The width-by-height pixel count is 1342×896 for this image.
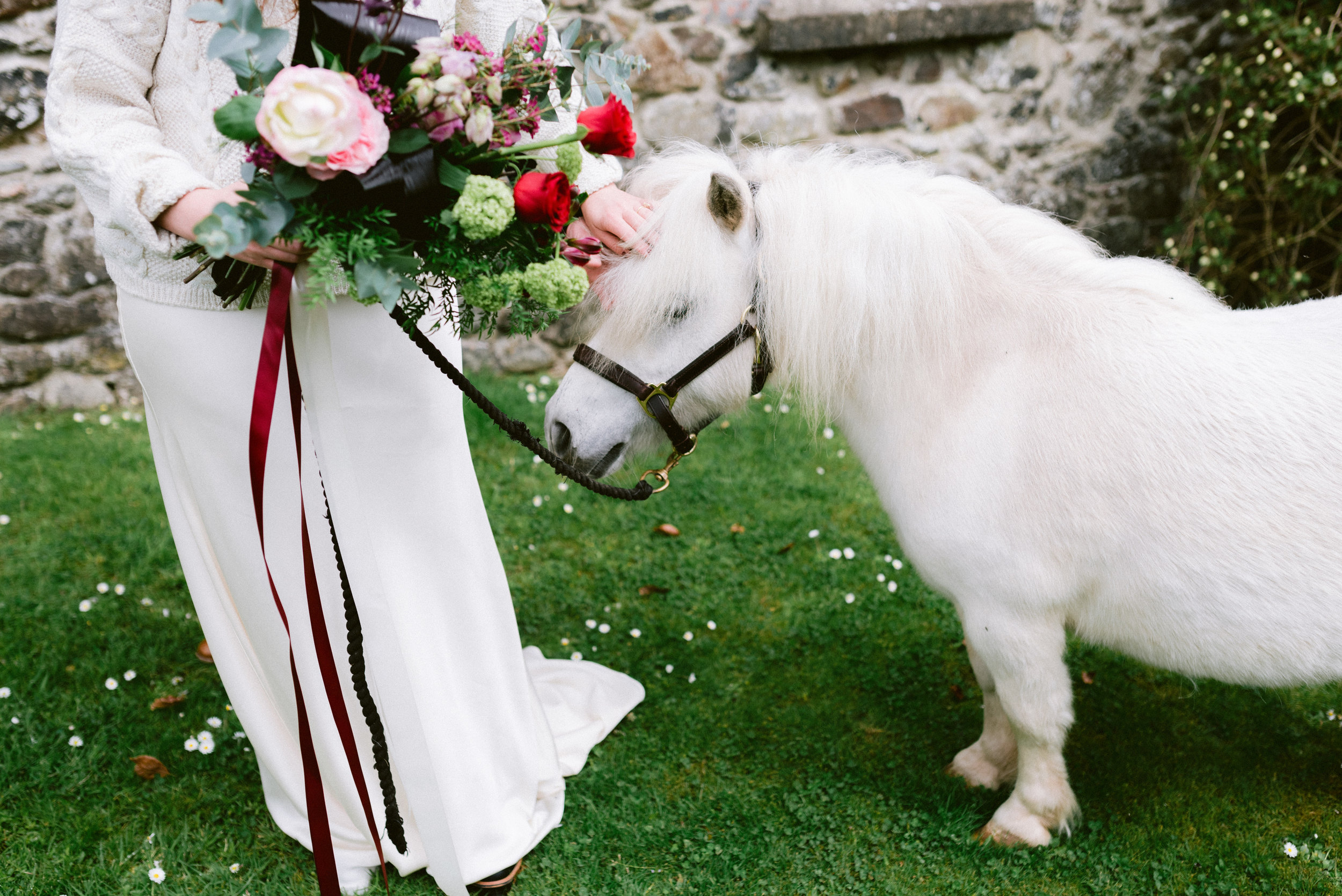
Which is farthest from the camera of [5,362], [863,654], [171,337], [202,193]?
[5,362]

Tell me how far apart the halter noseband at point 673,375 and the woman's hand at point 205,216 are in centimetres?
67

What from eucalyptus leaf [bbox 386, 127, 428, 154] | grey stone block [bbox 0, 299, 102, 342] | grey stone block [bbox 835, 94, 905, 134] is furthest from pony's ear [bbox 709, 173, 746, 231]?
grey stone block [bbox 0, 299, 102, 342]

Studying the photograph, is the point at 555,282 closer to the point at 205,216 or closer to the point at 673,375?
the point at 673,375

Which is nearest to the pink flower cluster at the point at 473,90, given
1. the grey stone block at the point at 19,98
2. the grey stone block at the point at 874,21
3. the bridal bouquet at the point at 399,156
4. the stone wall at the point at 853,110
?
the bridal bouquet at the point at 399,156

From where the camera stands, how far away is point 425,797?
2.20m

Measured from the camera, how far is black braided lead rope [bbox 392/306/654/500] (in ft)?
6.34

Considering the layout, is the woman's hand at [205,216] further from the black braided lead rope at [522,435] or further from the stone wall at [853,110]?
the stone wall at [853,110]

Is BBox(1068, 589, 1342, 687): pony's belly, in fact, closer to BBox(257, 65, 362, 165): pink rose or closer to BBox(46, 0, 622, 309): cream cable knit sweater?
BBox(257, 65, 362, 165): pink rose

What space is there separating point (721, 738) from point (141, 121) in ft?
7.70

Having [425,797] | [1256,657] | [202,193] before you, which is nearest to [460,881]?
[425,797]

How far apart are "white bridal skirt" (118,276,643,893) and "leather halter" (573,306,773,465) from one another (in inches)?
16.6

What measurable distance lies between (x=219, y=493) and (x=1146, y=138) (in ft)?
19.8

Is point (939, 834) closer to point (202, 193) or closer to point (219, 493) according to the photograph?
point (219, 493)

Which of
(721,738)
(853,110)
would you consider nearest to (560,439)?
(721,738)
